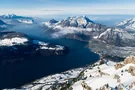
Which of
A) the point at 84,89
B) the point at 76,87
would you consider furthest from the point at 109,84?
Result: the point at 76,87

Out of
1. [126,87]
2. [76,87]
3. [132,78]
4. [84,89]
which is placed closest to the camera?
[126,87]

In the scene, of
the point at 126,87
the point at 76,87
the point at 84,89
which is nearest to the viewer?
the point at 126,87

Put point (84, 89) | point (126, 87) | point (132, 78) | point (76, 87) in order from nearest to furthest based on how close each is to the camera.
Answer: point (126, 87) < point (132, 78) < point (84, 89) < point (76, 87)

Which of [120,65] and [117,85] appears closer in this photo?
[117,85]

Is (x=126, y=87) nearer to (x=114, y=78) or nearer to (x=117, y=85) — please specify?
(x=117, y=85)

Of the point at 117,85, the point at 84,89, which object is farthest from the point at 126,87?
the point at 84,89

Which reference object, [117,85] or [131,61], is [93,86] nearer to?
[117,85]

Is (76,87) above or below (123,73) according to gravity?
below

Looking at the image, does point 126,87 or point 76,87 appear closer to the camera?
point 126,87
